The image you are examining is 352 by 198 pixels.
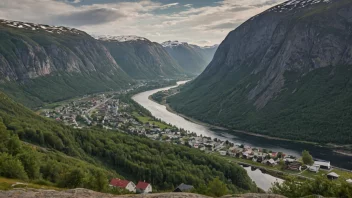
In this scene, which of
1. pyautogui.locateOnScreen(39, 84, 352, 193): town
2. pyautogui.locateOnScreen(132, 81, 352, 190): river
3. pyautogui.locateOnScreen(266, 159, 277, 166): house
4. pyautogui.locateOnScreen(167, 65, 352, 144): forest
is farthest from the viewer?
pyautogui.locateOnScreen(167, 65, 352, 144): forest

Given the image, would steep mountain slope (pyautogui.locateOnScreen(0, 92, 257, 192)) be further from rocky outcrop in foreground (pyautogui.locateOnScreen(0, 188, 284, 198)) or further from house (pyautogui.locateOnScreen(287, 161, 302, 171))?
rocky outcrop in foreground (pyautogui.locateOnScreen(0, 188, 284, 198))

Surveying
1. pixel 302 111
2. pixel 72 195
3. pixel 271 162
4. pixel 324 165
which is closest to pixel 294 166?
pixel 271 162

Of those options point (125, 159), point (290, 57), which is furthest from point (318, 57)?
point (125, 159)

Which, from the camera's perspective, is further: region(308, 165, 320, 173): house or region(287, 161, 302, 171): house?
region(287, 161, 302, 171): house

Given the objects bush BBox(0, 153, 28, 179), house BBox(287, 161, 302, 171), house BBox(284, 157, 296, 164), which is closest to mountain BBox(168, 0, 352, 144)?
house BBox(284, 157, 296, 164)

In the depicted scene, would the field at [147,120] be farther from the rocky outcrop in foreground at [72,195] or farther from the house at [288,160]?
the rocky outcrop in foreground at [72,195]

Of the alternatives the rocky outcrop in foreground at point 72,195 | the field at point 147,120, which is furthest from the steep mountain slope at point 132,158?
the field at point 147,120

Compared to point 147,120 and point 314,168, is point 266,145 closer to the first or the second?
point 314,168

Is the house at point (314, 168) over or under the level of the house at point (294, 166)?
over
